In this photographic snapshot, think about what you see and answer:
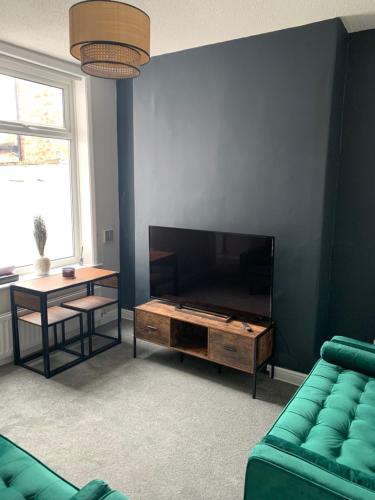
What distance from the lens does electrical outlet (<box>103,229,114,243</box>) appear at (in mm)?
4133

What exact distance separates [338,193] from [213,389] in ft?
5.82

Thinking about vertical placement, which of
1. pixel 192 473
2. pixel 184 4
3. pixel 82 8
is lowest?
pixel 192 473

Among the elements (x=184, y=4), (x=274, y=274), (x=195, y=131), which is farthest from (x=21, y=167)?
(x=274, y=274)

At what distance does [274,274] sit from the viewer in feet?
10.1

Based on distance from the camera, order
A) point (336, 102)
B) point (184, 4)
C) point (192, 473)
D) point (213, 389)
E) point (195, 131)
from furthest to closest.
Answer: point (195, 131)
point (213, 389)
point (336, 102)
point (184, 4)
point (192, 473)

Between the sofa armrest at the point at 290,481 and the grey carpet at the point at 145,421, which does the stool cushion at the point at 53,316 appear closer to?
the grey carpet at the point at 145,421

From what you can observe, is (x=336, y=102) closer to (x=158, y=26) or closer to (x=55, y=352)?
(x=158, y=26)

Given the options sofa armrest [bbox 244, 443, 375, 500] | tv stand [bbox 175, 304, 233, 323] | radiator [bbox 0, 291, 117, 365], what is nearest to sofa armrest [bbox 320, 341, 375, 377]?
tv stand [bbox 175, 304, 233, 323]

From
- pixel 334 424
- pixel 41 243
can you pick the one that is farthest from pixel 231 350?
pixel 41 243

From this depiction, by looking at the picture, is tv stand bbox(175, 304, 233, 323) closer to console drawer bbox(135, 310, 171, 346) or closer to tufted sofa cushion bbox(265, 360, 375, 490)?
console drawer bbox(135, 310, 171, 346)

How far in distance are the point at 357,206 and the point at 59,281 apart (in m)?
2.46

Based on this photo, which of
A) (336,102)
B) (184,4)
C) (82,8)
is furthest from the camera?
(336,102)

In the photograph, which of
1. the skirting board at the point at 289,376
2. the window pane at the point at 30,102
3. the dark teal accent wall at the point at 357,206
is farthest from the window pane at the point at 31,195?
the dark teal accent wall at the point at 357,206

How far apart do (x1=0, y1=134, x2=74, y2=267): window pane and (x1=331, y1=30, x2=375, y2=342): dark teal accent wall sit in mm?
2613
